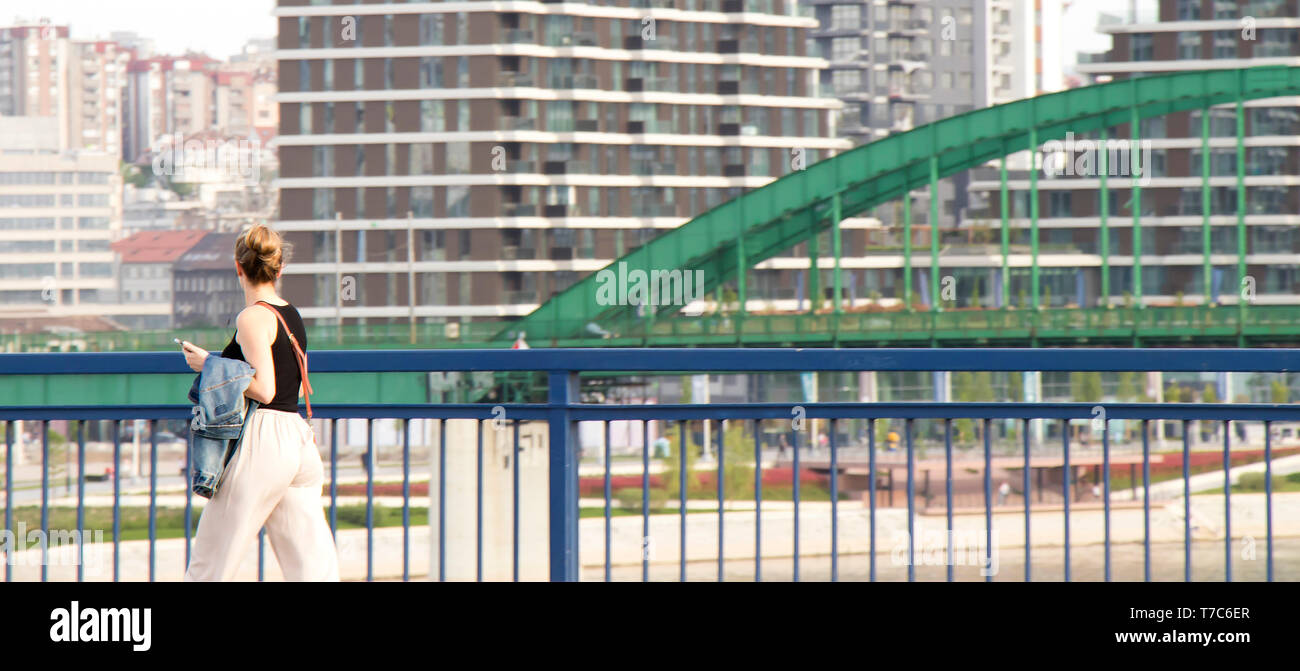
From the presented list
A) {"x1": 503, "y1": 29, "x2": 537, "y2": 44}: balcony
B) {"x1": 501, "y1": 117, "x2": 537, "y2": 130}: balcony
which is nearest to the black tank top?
{"x1": 501, "y1": 117, "x2": 537, "y2": 130}: balcony

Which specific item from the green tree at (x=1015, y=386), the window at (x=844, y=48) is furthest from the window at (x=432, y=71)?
the green tree at (x=1015, y=386)

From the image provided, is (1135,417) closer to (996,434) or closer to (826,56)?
(996,434)

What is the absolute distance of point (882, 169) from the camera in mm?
46594

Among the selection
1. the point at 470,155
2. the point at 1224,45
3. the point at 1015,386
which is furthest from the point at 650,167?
the point at 1015,386

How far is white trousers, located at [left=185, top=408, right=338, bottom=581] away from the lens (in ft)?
11.9

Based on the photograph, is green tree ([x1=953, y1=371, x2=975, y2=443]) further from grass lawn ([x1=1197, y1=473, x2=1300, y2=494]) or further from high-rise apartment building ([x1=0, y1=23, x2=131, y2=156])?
high-rise apartment building ([x1=0, y1=23, x2=131, y2=156])

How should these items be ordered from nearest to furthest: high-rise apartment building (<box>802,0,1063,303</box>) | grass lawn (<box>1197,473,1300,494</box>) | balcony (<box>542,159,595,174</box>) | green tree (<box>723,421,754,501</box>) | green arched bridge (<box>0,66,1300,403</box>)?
1. green arched bridge (<box>0,66,1300,403</box>)
2. green tree (<box>723,421,754,501</box>)
3. grass lawn (<box>1197,473,1300,494</box>)
4. balcony (<box>542,159,595,174</box>)
5. high-rise apartment building (<box>802,0,1063,303</box>)

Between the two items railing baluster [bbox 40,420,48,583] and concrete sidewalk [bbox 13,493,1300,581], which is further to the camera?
concrete sidewalk [bbox 13,493,1300,581]

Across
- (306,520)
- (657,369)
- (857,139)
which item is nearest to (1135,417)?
(657,369)

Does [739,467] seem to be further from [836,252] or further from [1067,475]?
[1067,475]

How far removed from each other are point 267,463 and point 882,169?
44222mm

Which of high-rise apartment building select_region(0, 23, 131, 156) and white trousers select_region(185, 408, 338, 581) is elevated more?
high-rise apartment building select_region(0, 23, 131, 156)

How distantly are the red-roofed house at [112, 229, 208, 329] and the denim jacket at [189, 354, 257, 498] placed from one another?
68.7 m
